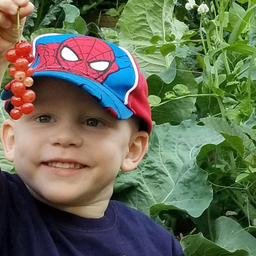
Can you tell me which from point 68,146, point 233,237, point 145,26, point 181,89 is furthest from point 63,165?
point 145,26

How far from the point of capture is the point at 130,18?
1909mm

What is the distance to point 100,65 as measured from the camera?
93cm

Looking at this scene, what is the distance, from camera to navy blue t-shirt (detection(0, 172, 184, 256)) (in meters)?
0.89

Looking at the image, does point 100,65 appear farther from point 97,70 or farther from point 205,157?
point 205,157

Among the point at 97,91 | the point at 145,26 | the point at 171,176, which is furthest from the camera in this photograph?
the point at 145,26

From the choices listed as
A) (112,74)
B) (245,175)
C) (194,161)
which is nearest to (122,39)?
(194,161)

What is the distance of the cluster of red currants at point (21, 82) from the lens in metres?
0.73

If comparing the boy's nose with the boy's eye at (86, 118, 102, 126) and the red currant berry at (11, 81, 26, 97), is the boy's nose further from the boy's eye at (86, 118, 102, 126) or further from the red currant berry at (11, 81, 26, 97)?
the red currant berry at (11, 81, 26, 97)

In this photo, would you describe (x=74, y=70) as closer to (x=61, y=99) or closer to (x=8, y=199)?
(x=61, y=99)

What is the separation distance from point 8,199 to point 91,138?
0.53 feet

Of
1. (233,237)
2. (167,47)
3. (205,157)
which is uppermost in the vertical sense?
(167,47)

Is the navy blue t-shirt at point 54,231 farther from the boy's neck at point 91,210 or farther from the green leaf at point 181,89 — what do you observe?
the green leaf at point 181,89

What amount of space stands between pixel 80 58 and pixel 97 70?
1.3 inches

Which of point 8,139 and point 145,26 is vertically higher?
point 145,26
